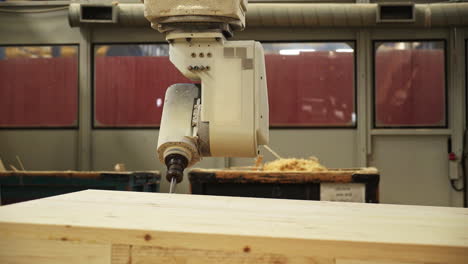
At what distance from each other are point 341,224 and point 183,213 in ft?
1.08

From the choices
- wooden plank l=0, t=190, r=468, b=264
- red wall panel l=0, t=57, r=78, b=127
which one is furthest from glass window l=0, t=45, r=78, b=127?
wooden plank l=0, t=190, r=468, b=264

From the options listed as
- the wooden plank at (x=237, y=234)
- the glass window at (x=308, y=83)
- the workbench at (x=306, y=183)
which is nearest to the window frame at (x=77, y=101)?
the glass window at (x=308, y=83)

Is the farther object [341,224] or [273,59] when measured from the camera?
[273,59]

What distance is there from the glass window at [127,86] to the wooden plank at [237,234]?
11.9 feet

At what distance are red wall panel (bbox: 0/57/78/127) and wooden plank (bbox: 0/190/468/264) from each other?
380cm

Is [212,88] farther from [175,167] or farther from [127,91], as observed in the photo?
[127,91]

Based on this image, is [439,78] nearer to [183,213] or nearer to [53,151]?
[53,151]

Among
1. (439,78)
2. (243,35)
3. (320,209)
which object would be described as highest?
(243,35)

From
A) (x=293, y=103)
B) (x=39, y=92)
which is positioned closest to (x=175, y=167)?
(x=293, y=103)

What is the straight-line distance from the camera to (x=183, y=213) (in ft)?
3.51

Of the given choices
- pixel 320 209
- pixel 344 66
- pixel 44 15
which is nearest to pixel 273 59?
pixel 344 66

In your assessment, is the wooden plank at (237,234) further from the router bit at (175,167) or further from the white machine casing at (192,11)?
the white machine casing at (192,11)

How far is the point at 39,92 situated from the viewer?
15.6 feet

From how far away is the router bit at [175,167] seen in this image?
4.09 feet
